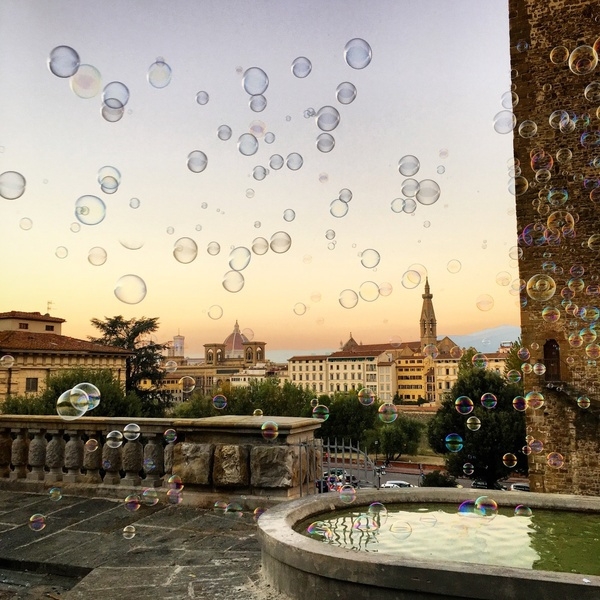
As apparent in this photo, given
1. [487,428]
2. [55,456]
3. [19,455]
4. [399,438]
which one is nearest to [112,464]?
[55,456]

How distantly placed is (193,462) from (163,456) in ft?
1.50

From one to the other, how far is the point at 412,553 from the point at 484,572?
0.92 m

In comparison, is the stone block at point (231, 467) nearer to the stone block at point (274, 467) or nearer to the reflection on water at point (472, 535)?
the stone block at point (274, 467)

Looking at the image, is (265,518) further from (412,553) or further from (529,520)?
(529,520)

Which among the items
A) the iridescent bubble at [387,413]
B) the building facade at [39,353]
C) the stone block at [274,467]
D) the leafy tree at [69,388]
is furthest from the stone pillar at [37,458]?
Answer: the building facade at [39,353]

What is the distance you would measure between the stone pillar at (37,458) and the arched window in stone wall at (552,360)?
12038 mm

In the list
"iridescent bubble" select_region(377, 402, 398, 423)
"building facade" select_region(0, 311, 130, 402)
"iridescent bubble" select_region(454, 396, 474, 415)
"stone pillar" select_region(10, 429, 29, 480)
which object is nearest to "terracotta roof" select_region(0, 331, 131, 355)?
"building facade" select_region(0, 311, 130, 402)

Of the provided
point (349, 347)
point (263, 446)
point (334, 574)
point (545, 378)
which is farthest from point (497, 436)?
point (349, 347)

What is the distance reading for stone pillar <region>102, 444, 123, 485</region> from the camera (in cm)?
536

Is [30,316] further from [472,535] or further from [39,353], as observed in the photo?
[472,535]

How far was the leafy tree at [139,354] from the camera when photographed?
39344 millimetres

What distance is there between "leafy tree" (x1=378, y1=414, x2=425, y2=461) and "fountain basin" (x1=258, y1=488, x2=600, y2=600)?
52.4m

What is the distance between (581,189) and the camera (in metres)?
13.5

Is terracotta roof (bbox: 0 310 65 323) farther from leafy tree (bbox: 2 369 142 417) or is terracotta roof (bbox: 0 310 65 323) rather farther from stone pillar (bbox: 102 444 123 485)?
stone pillar (bbox: 102 444 123 485)
